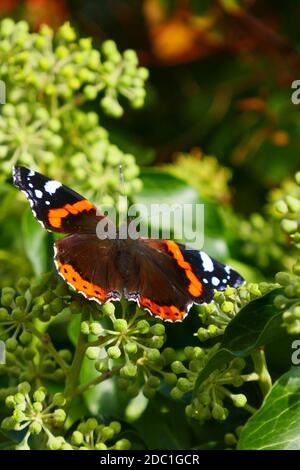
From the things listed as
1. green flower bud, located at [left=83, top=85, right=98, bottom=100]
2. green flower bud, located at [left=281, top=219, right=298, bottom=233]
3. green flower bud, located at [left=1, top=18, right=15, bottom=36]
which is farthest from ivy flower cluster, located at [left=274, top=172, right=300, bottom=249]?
green flower bud, located at [left=1, top=18, right=15, bottom=36]

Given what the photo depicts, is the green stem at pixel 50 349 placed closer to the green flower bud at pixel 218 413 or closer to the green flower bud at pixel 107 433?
the green flower bud at pixel 107 433

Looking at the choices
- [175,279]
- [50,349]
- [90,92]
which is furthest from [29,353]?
[90,92]

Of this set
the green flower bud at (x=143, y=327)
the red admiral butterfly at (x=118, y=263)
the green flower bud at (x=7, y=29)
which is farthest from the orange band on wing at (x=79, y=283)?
the green flower bud at (x=7, y=29)

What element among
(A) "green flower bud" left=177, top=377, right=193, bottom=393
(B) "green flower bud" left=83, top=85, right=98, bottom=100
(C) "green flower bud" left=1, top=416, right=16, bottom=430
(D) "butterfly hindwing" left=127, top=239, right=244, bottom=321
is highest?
(B) "green flower bud" left=83, top=85, right=98, bottom=100

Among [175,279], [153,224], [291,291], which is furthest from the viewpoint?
[153,224]

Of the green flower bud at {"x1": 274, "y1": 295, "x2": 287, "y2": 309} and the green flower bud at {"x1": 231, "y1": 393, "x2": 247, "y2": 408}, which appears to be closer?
the green flower bud at {"x1": 274, "y1": 295, "x2": 287, "y2": 309}

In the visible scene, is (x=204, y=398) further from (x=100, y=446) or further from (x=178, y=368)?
(x=100, y=446)

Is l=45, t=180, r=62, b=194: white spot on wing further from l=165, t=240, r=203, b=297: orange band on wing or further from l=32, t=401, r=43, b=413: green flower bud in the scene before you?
l=32, t=401, r=43, b=413: green flower bud

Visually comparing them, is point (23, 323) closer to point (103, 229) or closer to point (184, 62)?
point (103, 229)

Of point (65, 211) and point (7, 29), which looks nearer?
point (65, 211)
